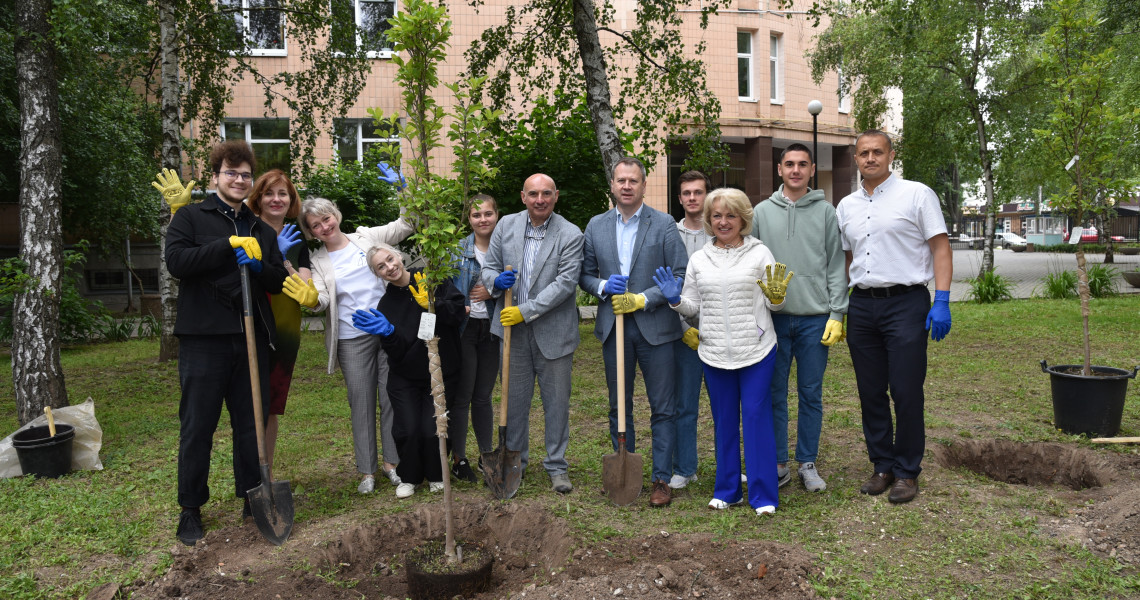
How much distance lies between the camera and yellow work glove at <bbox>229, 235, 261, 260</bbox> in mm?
3840

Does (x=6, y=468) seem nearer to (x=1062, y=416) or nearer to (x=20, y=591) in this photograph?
(x=20, y=591)

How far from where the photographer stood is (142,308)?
1593 centimetres

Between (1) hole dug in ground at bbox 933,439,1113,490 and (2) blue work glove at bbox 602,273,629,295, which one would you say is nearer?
(2) blue work glove at bbox 602,273,629,295

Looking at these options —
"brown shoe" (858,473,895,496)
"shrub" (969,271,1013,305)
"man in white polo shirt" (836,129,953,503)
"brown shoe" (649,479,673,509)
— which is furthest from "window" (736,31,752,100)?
"brown shoe" (649,479,673,509)

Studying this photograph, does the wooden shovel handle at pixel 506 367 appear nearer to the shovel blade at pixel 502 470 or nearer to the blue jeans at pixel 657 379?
the shovel blade at pixel 502 470

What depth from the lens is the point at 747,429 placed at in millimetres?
4172

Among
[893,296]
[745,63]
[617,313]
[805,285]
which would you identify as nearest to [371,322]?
[617,313]

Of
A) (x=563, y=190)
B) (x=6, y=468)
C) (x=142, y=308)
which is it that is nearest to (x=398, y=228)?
(x=6, y=468)

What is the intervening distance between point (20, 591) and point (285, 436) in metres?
2.85

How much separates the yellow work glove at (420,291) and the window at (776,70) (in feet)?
66.6

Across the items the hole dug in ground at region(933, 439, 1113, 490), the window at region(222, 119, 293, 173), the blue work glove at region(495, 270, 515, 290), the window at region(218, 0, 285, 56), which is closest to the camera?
the blue work glove at region(495, 270, 515, 290)

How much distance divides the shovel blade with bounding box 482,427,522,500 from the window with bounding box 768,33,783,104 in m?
20.3

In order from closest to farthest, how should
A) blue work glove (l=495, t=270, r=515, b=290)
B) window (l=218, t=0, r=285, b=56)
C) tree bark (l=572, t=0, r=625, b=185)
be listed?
blue work glove (l=495, t=270, r=515, b=290) < tree bark (l=572, t=0, r=625, b=185) < window (l=218, t=0, r=285, b=56)

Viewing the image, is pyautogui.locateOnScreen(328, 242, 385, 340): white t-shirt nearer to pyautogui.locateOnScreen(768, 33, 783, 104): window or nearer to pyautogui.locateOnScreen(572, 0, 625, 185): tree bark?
pyautogui.locateOnScreen(572, 0, 625, 185): tree bark
